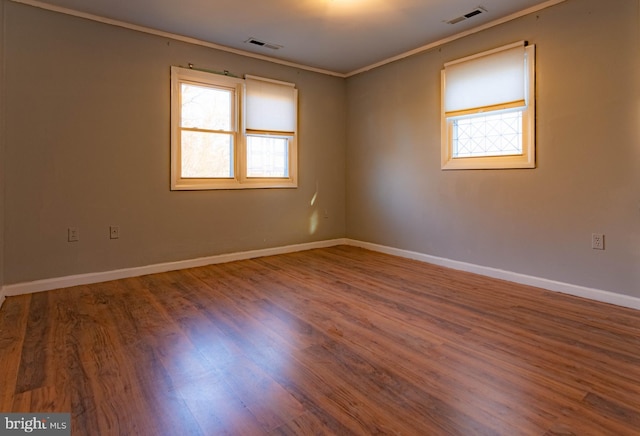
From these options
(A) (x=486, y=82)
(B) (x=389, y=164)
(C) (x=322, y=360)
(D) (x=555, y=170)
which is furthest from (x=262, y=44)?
(C) (x=322, y=360)

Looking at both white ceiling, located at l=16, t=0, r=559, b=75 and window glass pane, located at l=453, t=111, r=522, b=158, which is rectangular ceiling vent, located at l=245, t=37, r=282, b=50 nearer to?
white ceiling, located at l=16, t=0, r=559, b=75

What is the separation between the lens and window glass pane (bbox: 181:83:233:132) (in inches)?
168

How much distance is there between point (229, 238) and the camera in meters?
4.64

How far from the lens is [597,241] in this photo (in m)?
3.15

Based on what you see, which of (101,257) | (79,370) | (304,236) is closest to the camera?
(79,370)

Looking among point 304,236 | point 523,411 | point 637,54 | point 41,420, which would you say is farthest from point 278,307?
point 637,54

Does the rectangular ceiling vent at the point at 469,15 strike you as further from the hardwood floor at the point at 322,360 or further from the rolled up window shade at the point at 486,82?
the hardwood floor at the point at 322,360

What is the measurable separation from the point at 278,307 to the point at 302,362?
940mm

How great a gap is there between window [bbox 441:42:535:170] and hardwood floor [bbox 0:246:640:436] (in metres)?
1.38

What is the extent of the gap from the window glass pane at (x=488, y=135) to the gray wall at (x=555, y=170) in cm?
22

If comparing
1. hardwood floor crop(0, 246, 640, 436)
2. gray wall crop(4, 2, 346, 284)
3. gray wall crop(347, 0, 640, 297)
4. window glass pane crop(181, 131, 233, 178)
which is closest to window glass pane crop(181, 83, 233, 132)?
window glass pane crop(181, 131, 233, 178)

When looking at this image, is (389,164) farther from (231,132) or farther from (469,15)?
(231,132)

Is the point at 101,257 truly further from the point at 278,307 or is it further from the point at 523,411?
the point at 523,411

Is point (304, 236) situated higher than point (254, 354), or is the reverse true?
point (304, 236)
